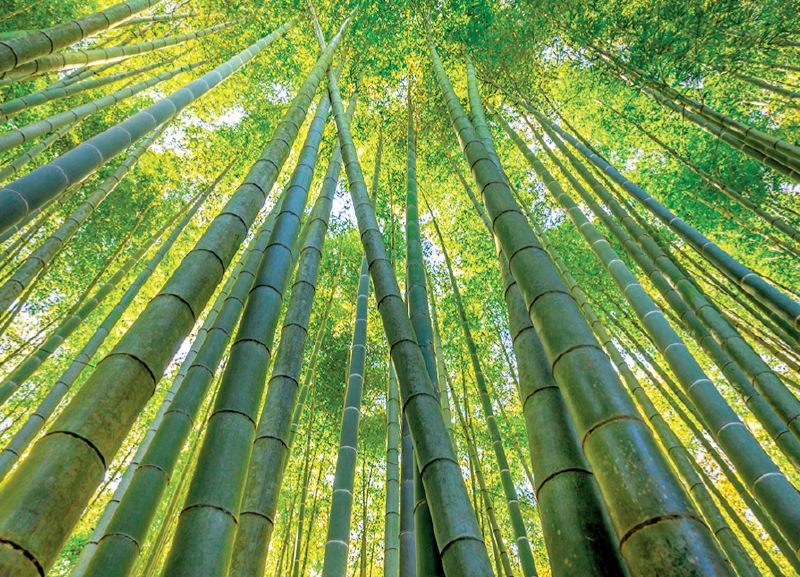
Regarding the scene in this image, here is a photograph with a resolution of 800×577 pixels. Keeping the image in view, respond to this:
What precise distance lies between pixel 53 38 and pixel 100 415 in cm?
257

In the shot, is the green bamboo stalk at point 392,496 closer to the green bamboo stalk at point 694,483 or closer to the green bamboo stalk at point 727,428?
the green bamboo stalk at point 694,483

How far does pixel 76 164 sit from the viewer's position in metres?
1.82

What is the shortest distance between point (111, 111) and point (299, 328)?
6662mm

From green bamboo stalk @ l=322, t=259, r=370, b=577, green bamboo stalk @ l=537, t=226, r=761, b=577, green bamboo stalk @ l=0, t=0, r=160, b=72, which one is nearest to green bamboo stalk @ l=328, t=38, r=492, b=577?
green bamboo stalk @ l=322, t=259, r=370, b=577

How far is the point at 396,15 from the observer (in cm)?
487

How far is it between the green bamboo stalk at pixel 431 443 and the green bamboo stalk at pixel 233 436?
1.48 feet

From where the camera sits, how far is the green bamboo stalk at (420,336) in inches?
57.0

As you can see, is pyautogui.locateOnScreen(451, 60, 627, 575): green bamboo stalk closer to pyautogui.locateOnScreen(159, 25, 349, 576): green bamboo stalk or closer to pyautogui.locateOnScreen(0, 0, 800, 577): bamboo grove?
pyautogui.locateOnScreen(0, 0, 800, 577): bamboo grove

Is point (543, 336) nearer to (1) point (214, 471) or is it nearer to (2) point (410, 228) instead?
(1) point (214, 471)

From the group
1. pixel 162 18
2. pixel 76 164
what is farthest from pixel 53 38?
pixel 162 18

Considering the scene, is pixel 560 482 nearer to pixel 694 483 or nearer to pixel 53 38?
pixel 694 483

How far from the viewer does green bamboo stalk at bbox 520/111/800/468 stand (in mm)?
2379

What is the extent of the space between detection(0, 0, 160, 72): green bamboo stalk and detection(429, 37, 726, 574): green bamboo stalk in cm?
260

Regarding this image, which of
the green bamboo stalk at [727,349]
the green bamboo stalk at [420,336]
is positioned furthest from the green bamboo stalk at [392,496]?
the green bamboo stalk at [727,349]
